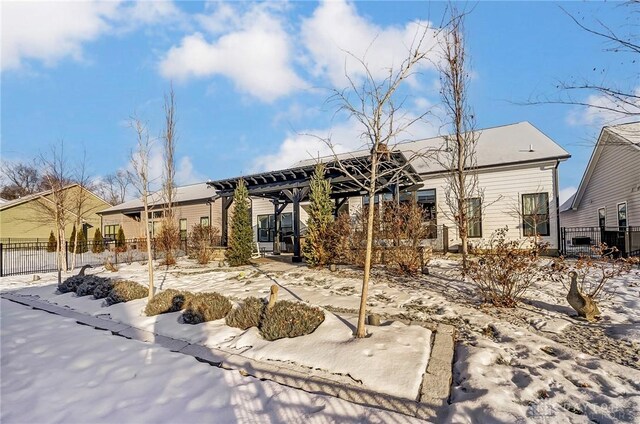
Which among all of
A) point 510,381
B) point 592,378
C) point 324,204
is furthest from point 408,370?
point 324,204

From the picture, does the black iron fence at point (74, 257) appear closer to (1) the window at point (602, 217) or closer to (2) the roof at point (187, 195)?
(2) the roof at point (187, 195)

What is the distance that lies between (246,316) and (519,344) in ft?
12.5

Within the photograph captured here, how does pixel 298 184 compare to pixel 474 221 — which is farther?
pixel 474 221

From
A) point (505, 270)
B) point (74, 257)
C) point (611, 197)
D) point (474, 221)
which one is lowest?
point (74, 257)

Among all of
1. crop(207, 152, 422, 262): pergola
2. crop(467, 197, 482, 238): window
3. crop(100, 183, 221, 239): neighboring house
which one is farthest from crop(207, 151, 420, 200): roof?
crop(100, 183, 221, 239): neighboring house

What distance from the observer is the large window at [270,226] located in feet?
68.8

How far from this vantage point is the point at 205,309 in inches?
226

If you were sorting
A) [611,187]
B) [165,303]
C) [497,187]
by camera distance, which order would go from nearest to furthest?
[165,303] < [497,187] < [611,187]

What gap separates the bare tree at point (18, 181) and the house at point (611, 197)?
56.0 metres

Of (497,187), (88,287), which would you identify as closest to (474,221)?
(497,187)

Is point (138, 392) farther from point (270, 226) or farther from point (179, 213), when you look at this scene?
point (179, 213)

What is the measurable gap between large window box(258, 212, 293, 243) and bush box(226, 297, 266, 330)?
15071mm

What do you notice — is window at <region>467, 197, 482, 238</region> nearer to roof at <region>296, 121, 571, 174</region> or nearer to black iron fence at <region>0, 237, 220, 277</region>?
roof at <region>296, 121, 571, 174</region>

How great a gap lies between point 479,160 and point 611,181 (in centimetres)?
702
